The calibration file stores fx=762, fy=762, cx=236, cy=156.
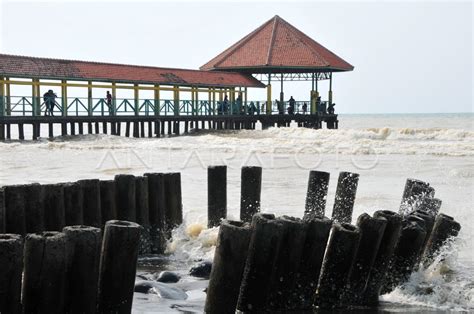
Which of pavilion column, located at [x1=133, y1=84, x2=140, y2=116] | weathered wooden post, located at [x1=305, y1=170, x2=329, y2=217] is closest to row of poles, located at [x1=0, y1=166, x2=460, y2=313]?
weathered wooden post, located at [x1=305, y1=170, x2=329, y2=217]

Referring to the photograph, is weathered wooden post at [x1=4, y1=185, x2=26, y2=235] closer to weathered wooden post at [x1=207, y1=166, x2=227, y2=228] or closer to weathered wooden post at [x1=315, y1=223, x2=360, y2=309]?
weathered wooden post at [x1=207, y1=166, x2=227, y2=228]

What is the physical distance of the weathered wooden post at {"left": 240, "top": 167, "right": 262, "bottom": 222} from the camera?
10336mm

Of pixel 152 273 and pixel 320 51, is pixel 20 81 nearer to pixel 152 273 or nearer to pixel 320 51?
pixel 320 51

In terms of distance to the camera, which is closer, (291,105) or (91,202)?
(91,202)

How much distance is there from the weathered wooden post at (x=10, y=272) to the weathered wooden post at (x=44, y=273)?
10 cm

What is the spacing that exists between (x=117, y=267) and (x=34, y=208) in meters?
2.62

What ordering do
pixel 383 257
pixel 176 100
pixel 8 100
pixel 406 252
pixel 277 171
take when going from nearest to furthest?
pixel 383 257 < pixel 406 252 < pixel 277 171 < pixel 8 100 < pixel 176 100

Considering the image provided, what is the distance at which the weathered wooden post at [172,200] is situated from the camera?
32.4ft

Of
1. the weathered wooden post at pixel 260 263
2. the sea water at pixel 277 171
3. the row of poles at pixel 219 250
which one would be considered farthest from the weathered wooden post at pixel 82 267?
the weathered wooden post at pixel 260 263

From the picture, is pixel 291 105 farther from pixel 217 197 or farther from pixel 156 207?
pixel 156 207

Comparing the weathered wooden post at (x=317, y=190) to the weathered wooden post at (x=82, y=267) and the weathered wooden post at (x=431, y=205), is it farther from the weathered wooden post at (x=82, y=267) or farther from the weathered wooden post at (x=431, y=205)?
the weathered wooden post at (x=82, y=267)

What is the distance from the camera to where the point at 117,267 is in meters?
5.93

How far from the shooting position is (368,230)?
696 cm

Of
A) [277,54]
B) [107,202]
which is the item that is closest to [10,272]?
[107,202]
